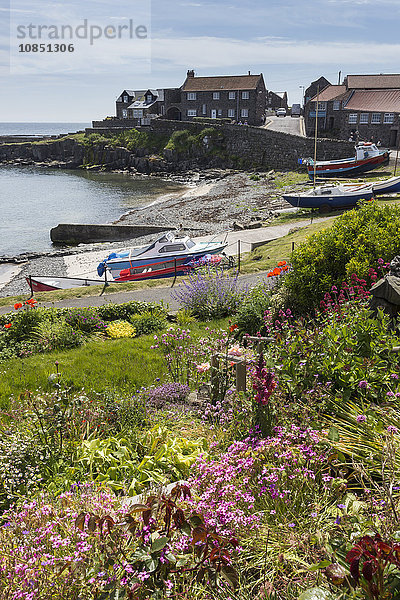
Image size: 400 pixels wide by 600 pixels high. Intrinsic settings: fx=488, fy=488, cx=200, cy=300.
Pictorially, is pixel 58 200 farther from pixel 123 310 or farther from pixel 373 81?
pixel 123 310

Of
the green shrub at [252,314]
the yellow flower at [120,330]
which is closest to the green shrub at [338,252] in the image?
the green shrub at [252,314]

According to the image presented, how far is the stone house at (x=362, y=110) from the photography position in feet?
159

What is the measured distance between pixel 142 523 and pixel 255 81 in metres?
70.2

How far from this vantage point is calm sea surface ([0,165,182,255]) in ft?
121

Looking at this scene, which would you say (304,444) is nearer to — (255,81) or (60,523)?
(60,523)

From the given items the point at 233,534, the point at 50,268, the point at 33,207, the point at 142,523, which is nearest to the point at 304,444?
the point at 233,534

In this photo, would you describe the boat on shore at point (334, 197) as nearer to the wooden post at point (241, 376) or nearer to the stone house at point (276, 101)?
the wooden post at point (241, 376)

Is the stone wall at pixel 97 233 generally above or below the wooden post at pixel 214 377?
below

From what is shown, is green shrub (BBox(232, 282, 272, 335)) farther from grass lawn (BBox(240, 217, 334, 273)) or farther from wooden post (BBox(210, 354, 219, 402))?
grass lawn (BBox(240, 217, 334, 273))

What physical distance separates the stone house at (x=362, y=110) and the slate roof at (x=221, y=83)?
12.2m

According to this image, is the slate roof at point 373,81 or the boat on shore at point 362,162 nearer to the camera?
the boat on shore at point 362,162

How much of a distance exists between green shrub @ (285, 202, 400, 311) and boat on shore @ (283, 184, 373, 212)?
17381 millimetres

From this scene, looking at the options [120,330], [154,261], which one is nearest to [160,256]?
[154,261]

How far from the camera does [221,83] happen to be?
68.2 m
